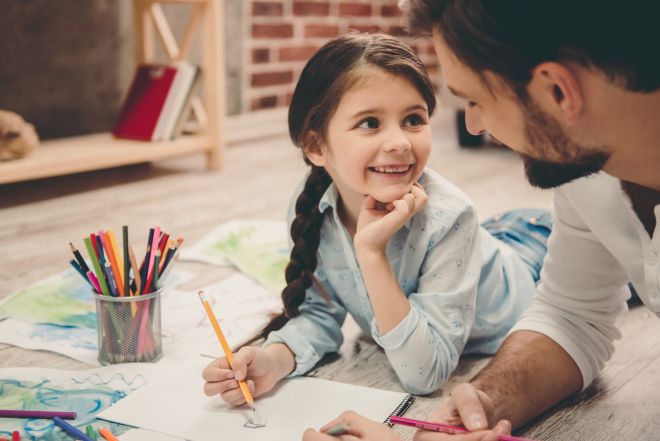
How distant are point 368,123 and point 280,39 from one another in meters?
2.25

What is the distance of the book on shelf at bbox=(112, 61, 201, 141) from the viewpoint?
8.08ft

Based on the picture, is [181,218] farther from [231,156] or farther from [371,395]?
[371,395]

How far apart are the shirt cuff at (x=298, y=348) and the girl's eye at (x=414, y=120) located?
1.16 ft

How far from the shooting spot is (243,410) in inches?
39.1

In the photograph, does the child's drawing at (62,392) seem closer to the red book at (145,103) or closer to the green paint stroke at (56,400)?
the green paint stroke at (56,400)

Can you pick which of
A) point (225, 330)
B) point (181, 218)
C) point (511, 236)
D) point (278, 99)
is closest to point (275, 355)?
point (225, 330)

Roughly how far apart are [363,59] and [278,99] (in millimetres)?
2274

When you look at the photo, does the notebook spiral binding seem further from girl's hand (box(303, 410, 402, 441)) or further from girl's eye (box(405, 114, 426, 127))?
girl's eye (box(405, 114, 426, 127))

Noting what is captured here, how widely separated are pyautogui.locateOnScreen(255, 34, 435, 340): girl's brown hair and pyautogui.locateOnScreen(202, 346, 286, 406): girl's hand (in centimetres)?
15

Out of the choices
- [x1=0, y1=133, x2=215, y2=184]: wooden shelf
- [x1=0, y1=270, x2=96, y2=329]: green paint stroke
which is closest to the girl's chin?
[x1=0, y1=270, x2=96, y2=329]: green paint stroke

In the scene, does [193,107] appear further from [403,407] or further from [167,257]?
[403,407]

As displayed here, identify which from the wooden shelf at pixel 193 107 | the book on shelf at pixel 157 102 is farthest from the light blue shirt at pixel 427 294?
the book on shelf at pixel 157 102

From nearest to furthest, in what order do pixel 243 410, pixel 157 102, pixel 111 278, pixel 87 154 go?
pixel 243 410 < pixel 111 278 < pixel 87 154 < pixel 157 102

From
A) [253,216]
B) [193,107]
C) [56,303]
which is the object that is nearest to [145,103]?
[193,107]
